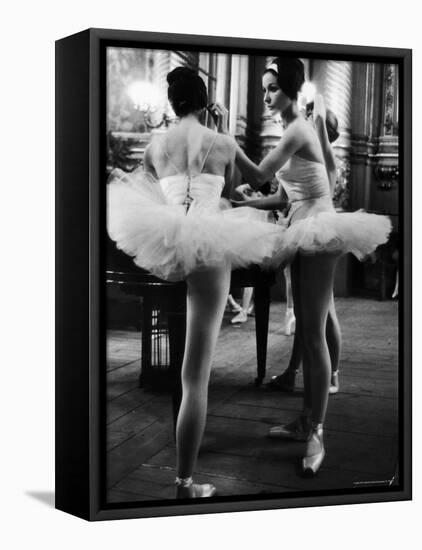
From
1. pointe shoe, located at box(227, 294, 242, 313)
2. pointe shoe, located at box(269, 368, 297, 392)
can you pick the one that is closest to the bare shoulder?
pointe shoe, located at box(227, 294, 242, 313)

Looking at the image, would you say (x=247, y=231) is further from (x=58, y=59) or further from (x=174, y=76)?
(x=58, y=59)

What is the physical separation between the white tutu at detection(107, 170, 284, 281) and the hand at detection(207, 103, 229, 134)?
25 cm

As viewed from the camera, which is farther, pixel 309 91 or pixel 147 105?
pixel 309 91

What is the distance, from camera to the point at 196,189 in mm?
4973

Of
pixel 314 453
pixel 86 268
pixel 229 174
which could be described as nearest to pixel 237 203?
pixel 229 174

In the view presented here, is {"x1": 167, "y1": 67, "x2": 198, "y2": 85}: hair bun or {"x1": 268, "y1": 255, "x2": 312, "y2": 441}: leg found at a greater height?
{"x1": 167, "y1": 67, "x2": 198, "y2": 85}: hair bun

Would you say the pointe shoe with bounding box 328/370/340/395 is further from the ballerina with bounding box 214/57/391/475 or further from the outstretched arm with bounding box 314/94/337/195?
the outstretched arm with bounding box 314/94/337/195

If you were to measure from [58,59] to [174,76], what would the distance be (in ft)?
1.68

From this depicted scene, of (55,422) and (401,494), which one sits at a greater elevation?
(55,422)

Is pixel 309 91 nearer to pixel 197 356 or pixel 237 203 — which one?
pixel 237 203

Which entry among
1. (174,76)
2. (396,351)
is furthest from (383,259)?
(174,76)

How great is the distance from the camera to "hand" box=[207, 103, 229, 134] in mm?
5027

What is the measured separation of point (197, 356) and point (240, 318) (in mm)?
248

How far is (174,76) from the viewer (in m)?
4.97
